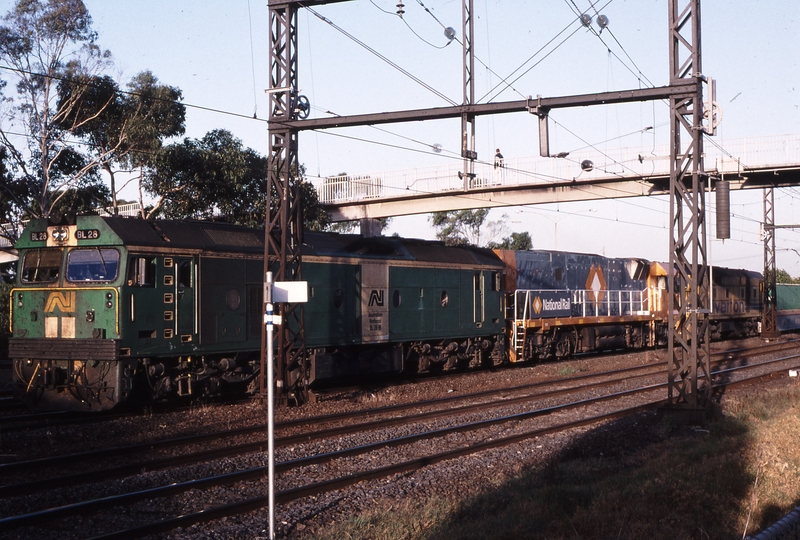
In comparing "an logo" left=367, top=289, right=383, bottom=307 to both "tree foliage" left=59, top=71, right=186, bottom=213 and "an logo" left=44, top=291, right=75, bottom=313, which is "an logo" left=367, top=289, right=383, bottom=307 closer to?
"an logo" left=44, top=291, right=75, bottom=313

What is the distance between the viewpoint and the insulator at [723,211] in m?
18.1

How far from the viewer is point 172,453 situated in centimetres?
1216

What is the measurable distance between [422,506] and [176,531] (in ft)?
9.17

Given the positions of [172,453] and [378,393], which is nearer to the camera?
[172,453]

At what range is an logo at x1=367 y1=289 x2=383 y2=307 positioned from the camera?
67.5ft

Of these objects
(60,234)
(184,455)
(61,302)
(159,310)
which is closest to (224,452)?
(184,455)

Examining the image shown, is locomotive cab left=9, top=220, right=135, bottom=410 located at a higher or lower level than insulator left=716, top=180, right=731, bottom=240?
lower

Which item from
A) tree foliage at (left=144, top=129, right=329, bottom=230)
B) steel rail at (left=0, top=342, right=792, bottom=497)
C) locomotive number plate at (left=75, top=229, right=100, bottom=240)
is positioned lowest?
steel rail at (left=0, top=342, right=792, bottom=497)

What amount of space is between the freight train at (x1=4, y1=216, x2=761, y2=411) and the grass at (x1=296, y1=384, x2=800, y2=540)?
7.38 meters

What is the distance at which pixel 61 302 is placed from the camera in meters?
15.1

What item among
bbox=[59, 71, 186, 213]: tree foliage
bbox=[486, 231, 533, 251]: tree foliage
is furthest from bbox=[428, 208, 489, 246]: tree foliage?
bbox=[59, 71, 186, 213]: tree foliage

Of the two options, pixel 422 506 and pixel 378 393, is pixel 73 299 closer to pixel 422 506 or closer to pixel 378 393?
pixel 378 393

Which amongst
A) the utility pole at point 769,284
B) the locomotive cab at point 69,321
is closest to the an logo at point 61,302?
the locomotive cab at point 69,321

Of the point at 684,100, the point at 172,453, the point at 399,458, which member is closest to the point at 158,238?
the point at 172,453
